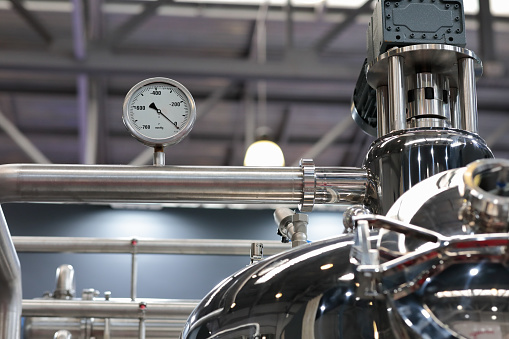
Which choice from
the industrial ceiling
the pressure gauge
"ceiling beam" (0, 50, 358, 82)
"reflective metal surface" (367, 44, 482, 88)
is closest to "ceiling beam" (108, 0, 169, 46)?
the industrial ceiling

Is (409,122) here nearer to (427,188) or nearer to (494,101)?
(427,188)

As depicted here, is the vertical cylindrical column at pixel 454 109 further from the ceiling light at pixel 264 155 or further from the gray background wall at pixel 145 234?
the gray background wall at pixel 145 234

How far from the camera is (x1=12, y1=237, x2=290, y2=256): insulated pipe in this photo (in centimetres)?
202

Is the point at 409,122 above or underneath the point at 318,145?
underneath

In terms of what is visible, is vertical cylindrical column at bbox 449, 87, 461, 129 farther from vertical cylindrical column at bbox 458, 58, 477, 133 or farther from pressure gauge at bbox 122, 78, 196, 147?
pressure gauge at bbox 122, 78, 196, 147

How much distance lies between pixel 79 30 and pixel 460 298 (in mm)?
5320

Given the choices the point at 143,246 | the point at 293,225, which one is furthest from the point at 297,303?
the point at 143,246

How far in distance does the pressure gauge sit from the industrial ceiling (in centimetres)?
436

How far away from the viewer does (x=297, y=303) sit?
0.59m

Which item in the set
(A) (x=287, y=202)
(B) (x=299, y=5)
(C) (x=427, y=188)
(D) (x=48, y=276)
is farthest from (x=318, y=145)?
(C) (x=427, y=188)

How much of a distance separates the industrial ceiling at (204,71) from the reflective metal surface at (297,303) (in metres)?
5.16

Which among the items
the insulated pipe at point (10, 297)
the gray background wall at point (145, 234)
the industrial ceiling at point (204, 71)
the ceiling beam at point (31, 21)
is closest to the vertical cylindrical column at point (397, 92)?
the insulated pipe at point (10, 297)

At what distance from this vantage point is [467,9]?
256 inches

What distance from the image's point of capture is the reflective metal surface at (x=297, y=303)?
22.1 inches
